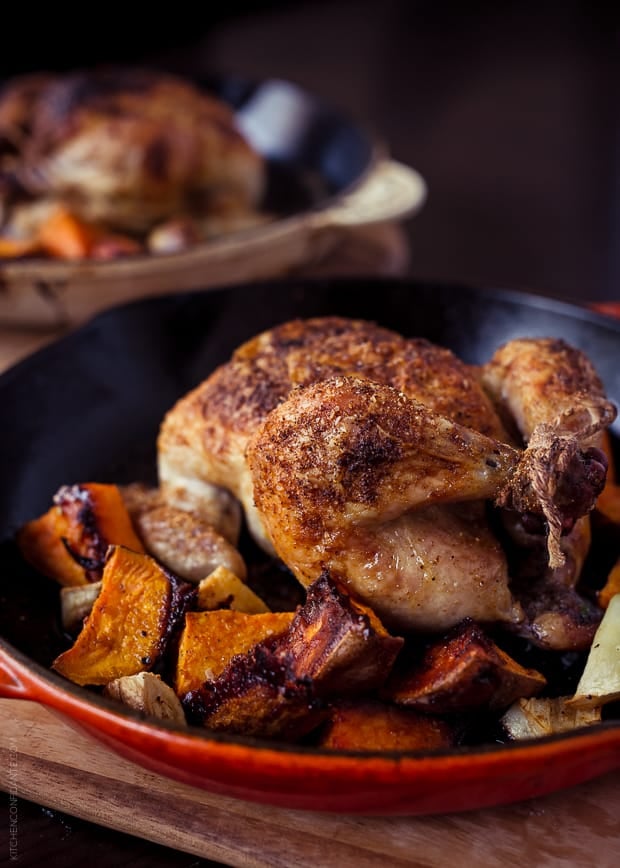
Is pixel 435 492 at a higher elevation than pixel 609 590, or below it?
higher

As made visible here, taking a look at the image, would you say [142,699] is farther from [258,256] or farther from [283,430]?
[258,256]

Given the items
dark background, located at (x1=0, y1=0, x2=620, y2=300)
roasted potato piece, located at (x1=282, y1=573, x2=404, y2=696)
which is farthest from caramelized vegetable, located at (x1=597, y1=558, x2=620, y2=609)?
dark background, located at (x1=0, y1=0, x2=620, y2=300)

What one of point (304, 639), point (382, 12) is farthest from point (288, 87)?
point (382, 12)

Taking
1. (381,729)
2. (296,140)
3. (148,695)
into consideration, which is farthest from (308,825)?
(296,140)

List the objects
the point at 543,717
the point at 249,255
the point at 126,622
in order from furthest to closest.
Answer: the point at 249,255 < the point at 126,622 < the point at 543,717

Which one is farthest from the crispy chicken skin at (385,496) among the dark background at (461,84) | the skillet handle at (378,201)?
the dark background at (461,84)

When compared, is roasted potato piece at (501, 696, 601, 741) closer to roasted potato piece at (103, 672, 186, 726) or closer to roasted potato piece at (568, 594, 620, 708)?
roasted potato piece at (568, 594, 620, 708)

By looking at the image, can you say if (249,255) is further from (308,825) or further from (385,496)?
(308,825)
